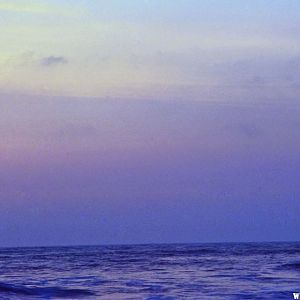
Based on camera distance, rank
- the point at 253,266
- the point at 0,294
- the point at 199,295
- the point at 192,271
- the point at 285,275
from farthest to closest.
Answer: the point at 253,266, the point at 192,271, the point at 285,275, the point at 0,294, the point at 199,295

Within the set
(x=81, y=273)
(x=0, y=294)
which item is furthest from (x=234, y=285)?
(x=81, y=273)

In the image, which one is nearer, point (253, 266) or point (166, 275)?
point (166, 275)

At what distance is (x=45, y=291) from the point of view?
131ft

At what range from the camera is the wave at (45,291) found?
1497 inches

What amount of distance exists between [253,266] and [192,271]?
632cm

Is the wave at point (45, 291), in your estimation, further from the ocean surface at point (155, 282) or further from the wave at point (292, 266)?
the wave at point (292, 266)

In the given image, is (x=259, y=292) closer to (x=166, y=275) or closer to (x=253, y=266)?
(x=166, y=275)

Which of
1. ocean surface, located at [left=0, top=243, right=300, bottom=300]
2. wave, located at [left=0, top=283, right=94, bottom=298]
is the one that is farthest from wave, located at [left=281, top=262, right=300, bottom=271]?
wave, located at [left=0, top=283, right=94, bottom=298]

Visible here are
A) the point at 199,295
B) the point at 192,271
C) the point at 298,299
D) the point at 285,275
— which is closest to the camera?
the point at 298,299

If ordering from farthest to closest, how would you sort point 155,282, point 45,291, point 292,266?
point 292,266 < point 155,282 < point 45,291

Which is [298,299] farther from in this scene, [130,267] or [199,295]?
[130,267]

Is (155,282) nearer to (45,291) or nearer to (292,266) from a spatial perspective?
(45,291)

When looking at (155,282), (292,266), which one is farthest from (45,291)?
(292,266)

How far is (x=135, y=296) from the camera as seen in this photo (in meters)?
35.8
